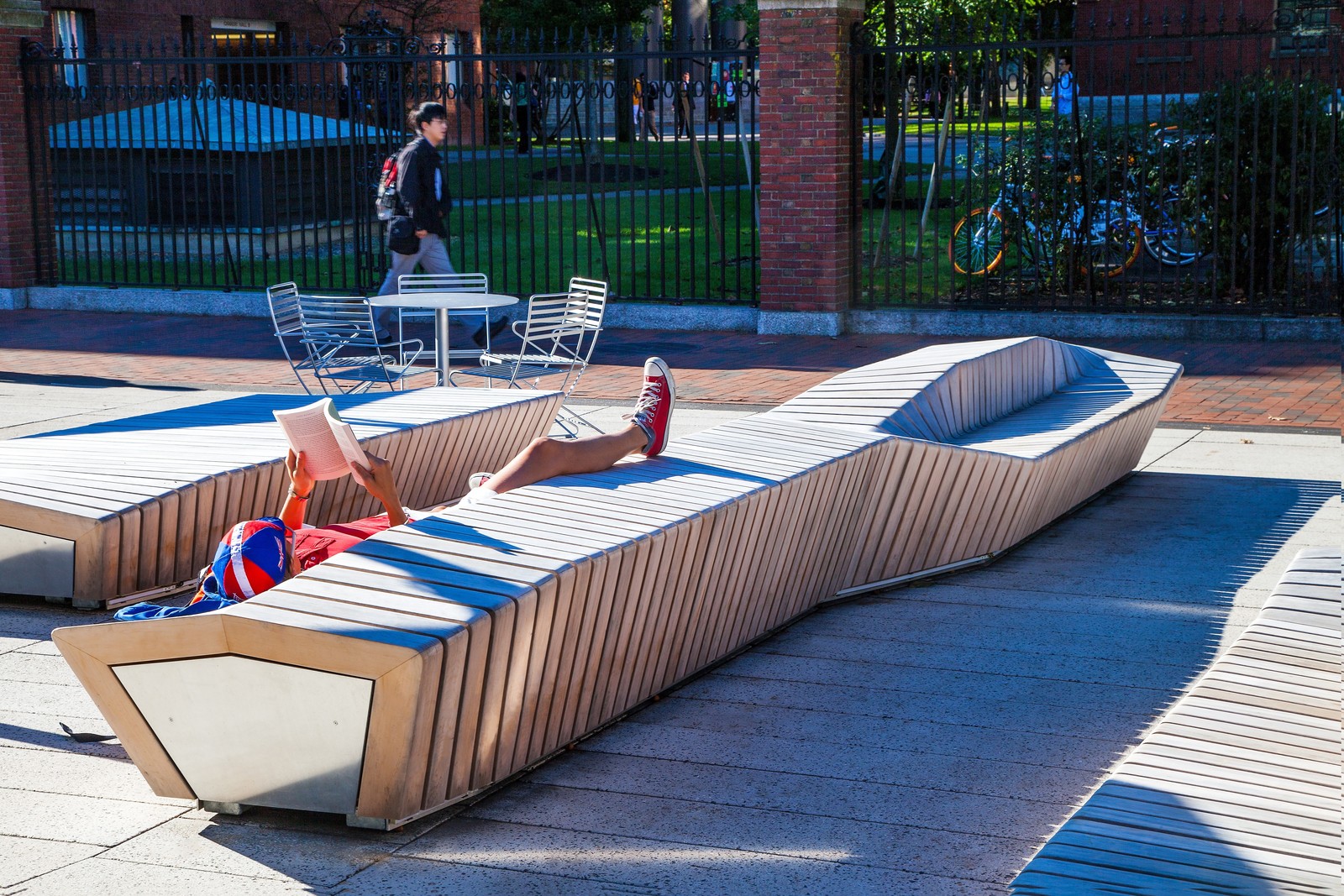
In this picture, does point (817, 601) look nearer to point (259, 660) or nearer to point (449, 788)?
point (449, 788)

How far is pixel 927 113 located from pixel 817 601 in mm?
35279

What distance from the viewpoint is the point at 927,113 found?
127 feet

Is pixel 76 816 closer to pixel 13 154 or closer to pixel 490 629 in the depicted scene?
pixel 490 629

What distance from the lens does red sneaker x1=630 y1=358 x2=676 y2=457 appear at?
193 inches

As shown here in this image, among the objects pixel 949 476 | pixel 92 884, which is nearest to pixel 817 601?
pixel 949 476

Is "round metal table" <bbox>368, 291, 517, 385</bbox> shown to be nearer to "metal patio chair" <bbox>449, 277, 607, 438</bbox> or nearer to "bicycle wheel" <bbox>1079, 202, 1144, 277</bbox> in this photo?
"metal patio chair" <bbox>449, 277, 607, 438</bbox>

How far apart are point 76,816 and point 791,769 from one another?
1.76 meters

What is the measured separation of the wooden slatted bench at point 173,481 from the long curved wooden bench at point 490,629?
1.54m

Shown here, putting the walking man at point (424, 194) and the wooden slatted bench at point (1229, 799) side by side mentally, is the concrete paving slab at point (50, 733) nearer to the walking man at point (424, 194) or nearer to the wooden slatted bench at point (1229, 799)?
the wooden slatted bench at point (1229, 799)

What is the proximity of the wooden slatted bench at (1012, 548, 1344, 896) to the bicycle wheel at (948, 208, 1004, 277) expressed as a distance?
8.43 metres

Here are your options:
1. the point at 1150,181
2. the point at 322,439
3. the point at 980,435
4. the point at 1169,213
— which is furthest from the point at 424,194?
the point at 1169,213

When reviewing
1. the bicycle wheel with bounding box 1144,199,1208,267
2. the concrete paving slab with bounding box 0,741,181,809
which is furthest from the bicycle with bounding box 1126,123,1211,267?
the concrete paving slab with bounding box 0,741,181,809

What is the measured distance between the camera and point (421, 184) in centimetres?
998

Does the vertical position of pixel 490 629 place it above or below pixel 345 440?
below
